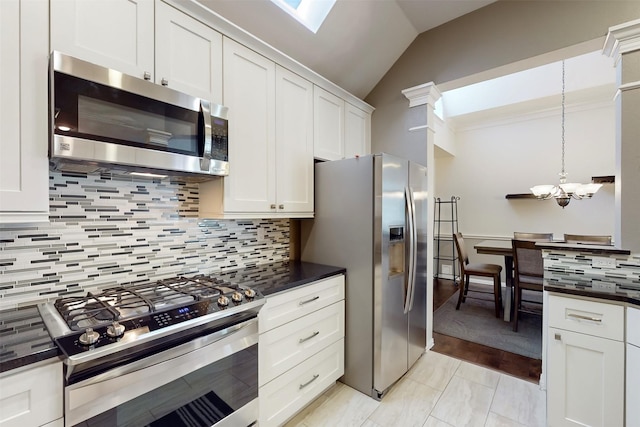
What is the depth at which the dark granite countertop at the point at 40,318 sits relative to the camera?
0.87 metres

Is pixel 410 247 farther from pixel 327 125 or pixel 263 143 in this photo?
pixel 263 143

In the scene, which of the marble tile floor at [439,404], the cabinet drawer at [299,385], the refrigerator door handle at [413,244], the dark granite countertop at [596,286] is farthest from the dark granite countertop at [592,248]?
the cabinet drawer at [299,385]

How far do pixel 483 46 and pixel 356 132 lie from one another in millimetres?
1259

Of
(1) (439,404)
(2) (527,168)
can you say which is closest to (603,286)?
(1) (439,404)

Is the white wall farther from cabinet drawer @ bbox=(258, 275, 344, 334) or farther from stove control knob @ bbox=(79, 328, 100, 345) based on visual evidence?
stove control knob @ bbox=(79, 328, 100, 345)

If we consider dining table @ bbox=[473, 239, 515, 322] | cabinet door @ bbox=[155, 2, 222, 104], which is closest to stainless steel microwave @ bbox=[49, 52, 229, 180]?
cabinet door @ bbox=[155, 2, 222, 104]

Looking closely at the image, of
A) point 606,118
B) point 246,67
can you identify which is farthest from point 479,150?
point 246,67

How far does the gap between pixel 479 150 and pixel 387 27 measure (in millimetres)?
3654

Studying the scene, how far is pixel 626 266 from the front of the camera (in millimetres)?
1736

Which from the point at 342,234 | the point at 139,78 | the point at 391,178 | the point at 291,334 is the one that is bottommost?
the point at 291,334

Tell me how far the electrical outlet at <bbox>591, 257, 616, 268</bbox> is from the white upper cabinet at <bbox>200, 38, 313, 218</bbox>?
195 centimetres

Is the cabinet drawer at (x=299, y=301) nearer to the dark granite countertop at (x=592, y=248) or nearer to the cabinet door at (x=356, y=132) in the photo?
the cabinet door at (x=356, y=132)

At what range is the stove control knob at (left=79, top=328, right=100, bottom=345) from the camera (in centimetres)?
94

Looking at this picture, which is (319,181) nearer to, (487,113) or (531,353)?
(531,353)
